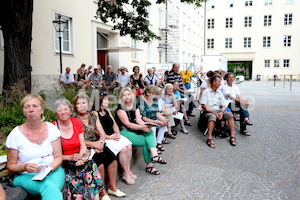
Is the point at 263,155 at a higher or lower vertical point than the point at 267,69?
lower

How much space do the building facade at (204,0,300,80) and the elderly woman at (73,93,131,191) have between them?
47.7m

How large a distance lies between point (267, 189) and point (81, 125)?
2.92m

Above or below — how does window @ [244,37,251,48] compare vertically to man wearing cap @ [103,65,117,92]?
above

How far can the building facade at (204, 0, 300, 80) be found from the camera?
47.0 m

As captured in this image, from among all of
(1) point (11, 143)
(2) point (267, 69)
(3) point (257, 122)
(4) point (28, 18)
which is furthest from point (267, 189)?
(2) point (267, 69)

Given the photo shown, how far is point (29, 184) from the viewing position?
9.46 ft

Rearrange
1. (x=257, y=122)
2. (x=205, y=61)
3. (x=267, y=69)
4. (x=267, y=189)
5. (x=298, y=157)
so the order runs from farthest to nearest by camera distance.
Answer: (x=267, y=69)
(x=205, y=61)
(x=257, y=122)
(x=298, y=157)
(x=267, y=189)

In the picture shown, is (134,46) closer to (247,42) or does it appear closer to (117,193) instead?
(117,193)

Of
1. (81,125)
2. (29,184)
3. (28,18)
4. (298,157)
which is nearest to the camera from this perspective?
(29,184)

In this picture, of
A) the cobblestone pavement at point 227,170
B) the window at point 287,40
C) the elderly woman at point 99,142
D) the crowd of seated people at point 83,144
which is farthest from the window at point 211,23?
the elderly woman at point 99,142

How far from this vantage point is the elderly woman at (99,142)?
386cm

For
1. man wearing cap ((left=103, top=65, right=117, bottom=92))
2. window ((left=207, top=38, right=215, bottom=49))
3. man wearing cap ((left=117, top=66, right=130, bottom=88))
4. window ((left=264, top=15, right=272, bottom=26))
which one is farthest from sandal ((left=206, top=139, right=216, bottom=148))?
window ((left=264, top=15, right=272, bottom=26))

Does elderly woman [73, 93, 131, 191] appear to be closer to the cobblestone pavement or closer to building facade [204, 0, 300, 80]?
the cobblestone pavement

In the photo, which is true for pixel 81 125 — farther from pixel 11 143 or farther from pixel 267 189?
pixel 267 189
